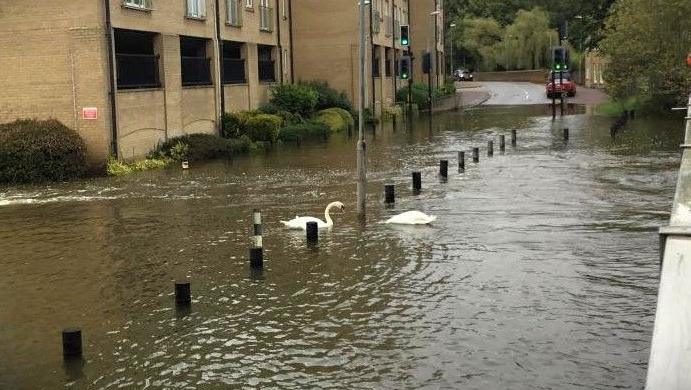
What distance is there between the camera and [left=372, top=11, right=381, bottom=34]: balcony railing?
50.9 m

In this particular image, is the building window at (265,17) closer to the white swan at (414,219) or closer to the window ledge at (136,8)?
the window ledge at (136,8)

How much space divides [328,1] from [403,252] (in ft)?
118

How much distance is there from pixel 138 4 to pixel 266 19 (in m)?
14.1

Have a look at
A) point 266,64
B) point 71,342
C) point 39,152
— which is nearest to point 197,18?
point 39,152

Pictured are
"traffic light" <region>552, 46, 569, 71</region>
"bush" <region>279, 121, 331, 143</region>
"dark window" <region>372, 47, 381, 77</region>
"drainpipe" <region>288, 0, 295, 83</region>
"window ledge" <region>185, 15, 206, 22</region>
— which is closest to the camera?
"window ledge" <region>185, 15, 206, 22</region>

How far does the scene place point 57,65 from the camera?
24141 mm

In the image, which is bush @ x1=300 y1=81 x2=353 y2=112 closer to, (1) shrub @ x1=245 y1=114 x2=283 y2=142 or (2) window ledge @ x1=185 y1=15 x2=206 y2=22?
(1) shrub @ x1=245 y1=114 x2=283 y2=142

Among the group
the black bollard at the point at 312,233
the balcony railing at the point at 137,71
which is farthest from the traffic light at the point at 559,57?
the black bollard at the point at 312,233

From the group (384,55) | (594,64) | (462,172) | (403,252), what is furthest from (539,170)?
(594,64)

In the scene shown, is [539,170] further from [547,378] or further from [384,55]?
[384,55]

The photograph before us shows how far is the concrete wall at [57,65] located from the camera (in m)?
23.7

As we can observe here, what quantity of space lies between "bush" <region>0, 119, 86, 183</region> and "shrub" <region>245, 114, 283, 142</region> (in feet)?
34.2

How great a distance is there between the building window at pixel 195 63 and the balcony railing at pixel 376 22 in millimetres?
18967

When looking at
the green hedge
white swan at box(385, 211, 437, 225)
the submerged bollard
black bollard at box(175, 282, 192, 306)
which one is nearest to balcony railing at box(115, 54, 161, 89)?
the green hedge
